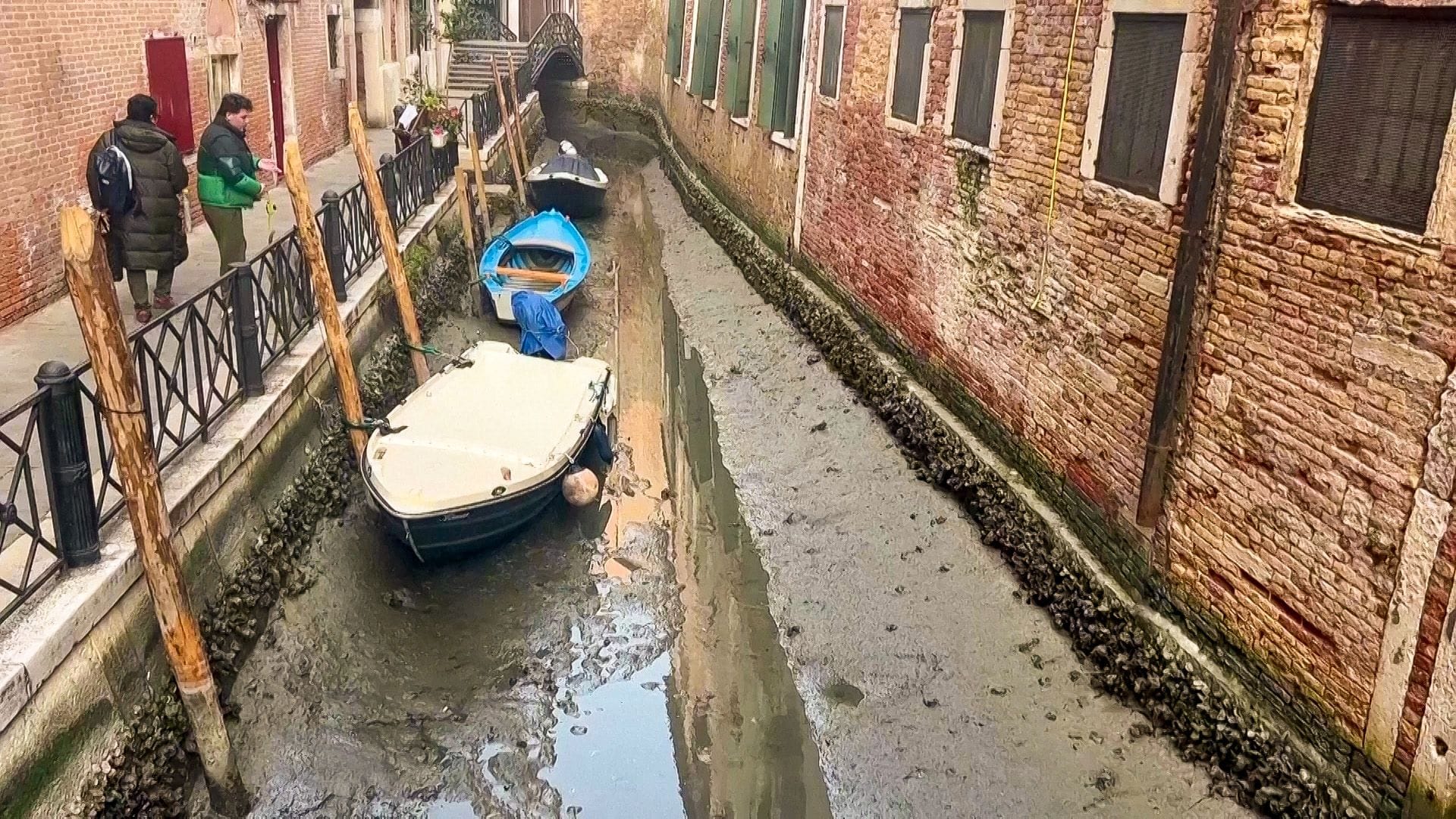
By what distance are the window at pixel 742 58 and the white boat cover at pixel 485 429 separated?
633 cm

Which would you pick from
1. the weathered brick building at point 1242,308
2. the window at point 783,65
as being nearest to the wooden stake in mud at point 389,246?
the weathered brick building at point 1242,308

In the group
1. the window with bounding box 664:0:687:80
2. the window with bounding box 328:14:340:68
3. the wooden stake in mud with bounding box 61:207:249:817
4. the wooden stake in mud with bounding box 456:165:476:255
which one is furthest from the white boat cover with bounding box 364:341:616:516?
the window with bounding box 664:0:687:80

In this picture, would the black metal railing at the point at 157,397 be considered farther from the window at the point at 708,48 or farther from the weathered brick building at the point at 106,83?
the window at the point at 708,48

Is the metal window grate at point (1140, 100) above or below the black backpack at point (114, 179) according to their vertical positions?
above

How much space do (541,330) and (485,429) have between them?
3.40 metres

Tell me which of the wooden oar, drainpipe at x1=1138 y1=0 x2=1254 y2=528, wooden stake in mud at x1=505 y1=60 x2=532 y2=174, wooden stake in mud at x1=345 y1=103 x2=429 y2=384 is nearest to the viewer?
drainpipe at x1=1138 y1=0 x2=1254 y2=528

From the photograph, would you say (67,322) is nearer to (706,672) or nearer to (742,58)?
(706,672)

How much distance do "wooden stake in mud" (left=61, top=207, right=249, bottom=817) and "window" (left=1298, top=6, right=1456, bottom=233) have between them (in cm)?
402

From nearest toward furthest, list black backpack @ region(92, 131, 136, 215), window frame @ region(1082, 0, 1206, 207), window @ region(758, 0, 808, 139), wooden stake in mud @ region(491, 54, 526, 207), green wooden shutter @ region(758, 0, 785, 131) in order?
1. window frame @ region(1082, 0, 1206, 207)
2. black backpack @ region(92, 131, 136, 215)
3. window @ region(758, 0, 808, 139)
4. green wooden shutter @ region(758, 0, 785, 131)
5. wooden stake in mud @ region(491, 54, 526, 207)

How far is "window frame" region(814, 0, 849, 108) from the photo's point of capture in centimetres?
1012

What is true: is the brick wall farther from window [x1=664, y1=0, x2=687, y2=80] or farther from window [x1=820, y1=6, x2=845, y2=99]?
window [x1=664, y1=0, x2=687, y2=80]

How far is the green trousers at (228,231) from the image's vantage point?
7625 mm

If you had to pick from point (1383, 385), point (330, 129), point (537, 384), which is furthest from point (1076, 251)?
point (330, 129)

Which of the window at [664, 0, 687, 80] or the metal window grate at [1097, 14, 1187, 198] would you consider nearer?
the metal window grate at [1097, 14, 1187, 198]
